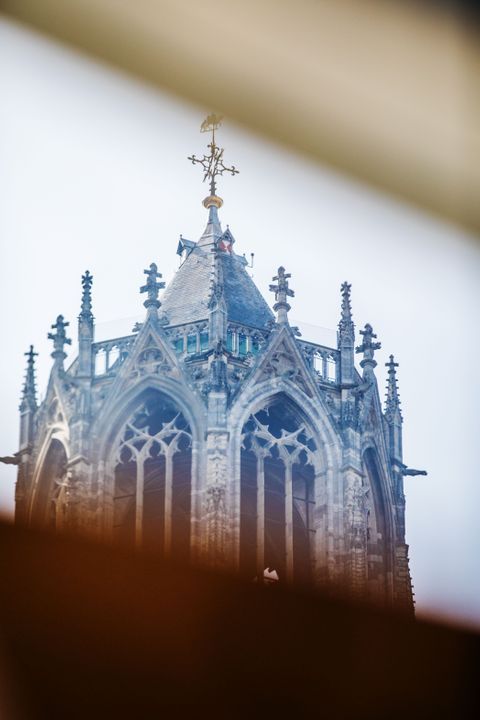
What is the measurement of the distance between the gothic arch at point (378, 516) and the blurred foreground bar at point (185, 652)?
802cm

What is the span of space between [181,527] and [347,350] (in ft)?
11.6

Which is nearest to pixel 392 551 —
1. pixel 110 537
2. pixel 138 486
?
pixel 138 486

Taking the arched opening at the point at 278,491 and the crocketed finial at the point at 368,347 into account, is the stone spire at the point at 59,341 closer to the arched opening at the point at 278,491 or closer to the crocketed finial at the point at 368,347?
the arched opening at the point at 278,491

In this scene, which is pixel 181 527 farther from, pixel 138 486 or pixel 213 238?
pixel 213 238

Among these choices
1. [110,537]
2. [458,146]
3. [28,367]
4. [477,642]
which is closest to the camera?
[477,642]

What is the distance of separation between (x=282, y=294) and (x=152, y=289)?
159cm

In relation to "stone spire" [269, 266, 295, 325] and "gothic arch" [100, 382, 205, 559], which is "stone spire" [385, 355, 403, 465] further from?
"gothic arch" [100, 382, 205, 559]

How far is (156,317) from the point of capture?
2906 centimetres

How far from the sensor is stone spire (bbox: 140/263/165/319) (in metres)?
28.5

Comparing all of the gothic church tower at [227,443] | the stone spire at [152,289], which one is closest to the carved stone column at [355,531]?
the gothic church tower at [227,443]

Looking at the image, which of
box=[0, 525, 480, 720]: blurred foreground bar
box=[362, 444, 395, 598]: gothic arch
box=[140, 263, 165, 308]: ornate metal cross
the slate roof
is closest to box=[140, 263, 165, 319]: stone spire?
box=[140, 263, 165, 308]: ornate metal cross

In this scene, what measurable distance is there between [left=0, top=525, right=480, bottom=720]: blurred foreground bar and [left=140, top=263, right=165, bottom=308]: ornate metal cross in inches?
323

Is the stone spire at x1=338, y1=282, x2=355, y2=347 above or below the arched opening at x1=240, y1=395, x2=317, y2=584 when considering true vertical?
→ above

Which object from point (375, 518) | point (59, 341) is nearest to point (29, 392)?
point (59, 341)
